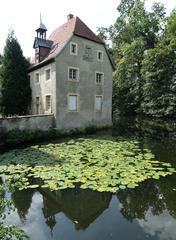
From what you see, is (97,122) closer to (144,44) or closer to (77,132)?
(77,132)

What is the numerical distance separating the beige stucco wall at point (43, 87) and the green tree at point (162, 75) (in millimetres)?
16097

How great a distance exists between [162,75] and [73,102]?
15976mm

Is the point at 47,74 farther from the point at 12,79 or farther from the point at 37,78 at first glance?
the point at 12,79

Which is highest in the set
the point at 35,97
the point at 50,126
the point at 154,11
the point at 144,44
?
the point at 154,11

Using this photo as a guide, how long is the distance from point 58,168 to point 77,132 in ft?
30.6

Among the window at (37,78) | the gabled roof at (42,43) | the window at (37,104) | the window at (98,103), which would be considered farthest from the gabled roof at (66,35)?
the window at (98,103)

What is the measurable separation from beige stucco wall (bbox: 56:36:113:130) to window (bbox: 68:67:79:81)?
0.31 meters

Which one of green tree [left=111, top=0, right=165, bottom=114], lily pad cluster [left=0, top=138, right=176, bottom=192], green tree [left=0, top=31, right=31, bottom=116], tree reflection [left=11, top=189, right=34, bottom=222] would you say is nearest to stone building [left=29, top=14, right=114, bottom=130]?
green tree [left=0, top=31, right=31, bottom=116]

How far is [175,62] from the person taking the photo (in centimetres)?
2847

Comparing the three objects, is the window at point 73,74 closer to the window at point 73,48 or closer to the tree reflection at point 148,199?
the window at point 73,48

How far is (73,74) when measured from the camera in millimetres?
19141

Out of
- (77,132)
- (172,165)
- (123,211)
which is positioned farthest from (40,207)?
(77,132)

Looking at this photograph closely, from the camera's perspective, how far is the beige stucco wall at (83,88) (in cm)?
1816

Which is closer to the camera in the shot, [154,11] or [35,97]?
[35,97]
